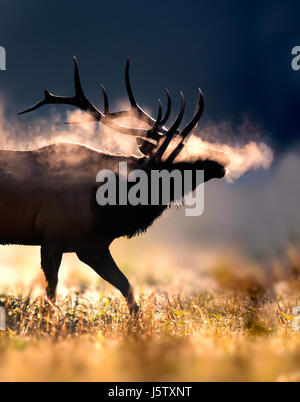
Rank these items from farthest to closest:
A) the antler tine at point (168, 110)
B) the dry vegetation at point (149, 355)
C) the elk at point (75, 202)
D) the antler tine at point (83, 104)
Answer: the antler tine at point (83, 104) → the antler tine at point (168, 110) → the elk at point (75, 202) → the dry vegetation at point (149, 355)

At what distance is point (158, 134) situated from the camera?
445 cm

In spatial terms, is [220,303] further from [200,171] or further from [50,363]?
[50,363]

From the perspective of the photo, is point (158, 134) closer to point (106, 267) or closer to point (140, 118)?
point (140, 118)

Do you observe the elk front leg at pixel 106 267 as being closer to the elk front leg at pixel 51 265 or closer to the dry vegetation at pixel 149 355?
the elk front leg at pixel 51 265

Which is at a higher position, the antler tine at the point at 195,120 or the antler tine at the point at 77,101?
the antler tine at the point at 77,101

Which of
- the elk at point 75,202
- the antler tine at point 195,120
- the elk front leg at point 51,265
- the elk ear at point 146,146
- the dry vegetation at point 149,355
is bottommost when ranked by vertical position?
the dry vegetation at point 149,355

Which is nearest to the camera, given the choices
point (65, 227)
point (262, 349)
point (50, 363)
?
point (50, 363)

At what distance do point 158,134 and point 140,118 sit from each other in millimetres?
571

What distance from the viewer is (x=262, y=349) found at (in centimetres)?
186

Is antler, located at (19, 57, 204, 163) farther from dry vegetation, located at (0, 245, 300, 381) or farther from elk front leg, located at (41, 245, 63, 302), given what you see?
dry vegetation, located at (0, 245, 300, 381)

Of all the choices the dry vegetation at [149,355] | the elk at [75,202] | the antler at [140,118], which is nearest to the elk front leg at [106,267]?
the elk at [75,202]

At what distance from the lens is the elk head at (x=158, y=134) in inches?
167
